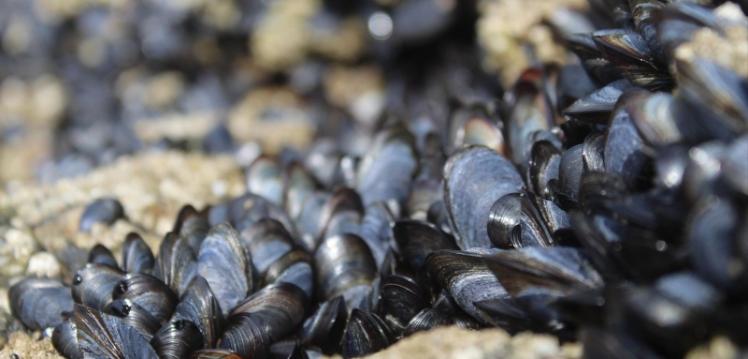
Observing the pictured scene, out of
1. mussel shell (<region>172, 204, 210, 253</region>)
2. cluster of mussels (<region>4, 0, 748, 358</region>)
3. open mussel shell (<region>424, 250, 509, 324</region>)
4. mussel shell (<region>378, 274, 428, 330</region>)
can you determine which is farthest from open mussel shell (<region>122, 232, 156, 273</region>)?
open mussel shell (<region>424, 250, 509, 324</region>)

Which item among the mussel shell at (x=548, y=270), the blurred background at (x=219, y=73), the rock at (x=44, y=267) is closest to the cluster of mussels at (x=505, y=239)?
the mussel shell at (x=548, y=270)

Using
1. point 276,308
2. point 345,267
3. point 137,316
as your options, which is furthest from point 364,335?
point 137,316

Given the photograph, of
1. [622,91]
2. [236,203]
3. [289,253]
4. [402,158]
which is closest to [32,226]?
[236,203]

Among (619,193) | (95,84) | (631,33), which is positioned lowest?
(95,84)

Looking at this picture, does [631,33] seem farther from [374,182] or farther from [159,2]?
[159,2]

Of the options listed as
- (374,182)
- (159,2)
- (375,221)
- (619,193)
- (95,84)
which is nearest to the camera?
(619,193)

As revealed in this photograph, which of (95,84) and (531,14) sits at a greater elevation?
(531,14)
